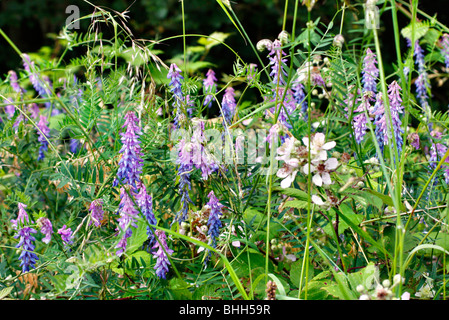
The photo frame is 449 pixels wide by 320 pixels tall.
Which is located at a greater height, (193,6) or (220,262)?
(193,6)

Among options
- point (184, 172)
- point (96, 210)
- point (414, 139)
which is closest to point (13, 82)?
point (96, 210)

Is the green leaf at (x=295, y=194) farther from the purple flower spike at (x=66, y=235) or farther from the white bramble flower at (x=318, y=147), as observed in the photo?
the purple flower spike at (x=66, y=235)

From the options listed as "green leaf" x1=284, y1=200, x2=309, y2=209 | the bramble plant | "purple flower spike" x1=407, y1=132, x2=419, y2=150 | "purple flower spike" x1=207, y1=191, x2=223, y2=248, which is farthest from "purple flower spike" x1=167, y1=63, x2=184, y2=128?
"purple flower spike" x1=407, y1=132, x2=419, y2=150

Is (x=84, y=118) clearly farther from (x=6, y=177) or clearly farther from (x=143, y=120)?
(x=6, y=177)

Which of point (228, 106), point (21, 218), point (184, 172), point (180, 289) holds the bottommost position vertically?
point (180, 289)

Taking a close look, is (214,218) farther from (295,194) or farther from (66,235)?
(66,235)

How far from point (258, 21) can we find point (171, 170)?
3.34m

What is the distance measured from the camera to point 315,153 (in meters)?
0.84

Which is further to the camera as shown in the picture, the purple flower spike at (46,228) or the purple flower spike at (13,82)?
the purple flower spike at (13,82)

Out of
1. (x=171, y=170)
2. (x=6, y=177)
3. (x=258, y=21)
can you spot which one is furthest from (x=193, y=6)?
(x=171, y=170)

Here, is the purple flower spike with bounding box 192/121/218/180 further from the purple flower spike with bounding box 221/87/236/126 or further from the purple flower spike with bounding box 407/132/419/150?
the purple flower spike with bounding box 407/132/419/150

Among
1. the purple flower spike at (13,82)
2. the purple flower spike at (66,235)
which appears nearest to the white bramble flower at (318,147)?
the purple flower spike at (66,235)

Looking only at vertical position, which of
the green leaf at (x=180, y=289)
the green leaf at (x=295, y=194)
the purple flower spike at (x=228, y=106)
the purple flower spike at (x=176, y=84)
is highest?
the purple flower spike at (x=176, y=84)

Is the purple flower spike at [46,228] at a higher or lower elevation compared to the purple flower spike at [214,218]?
Result: lower
